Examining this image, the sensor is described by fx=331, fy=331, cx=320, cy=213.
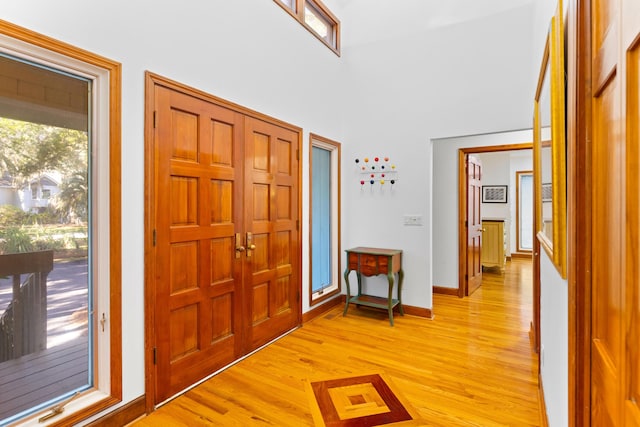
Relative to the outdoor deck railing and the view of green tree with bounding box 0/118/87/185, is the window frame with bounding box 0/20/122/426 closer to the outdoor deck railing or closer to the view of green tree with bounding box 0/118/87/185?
the view of green tree with bounding box 0/118/87/185

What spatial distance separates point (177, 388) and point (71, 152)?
1623 mm

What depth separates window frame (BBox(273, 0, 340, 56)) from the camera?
3.37 metres

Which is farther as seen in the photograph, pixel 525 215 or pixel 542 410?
pixel 525 215

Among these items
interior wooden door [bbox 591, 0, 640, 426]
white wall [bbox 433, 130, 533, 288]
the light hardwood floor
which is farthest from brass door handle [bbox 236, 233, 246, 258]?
white wall [bbox 433, 130, 533, 288]

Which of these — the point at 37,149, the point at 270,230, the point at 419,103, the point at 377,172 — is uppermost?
the point at 419,103

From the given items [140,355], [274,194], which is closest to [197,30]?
[274,194]

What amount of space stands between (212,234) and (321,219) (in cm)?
171

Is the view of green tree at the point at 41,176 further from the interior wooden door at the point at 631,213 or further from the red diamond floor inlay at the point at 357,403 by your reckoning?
the interior wooden door at the point at 631,213

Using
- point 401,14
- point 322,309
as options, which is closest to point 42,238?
point 322,309

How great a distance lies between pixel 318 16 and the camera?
391 centimetres

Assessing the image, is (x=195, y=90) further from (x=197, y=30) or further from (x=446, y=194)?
(x=446, y=194)

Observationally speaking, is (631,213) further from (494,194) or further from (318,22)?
(494,194)

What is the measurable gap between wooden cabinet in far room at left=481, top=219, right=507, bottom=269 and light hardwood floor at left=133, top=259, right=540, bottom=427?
2.18 m

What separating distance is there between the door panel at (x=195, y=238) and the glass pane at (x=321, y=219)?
4.10 feet
